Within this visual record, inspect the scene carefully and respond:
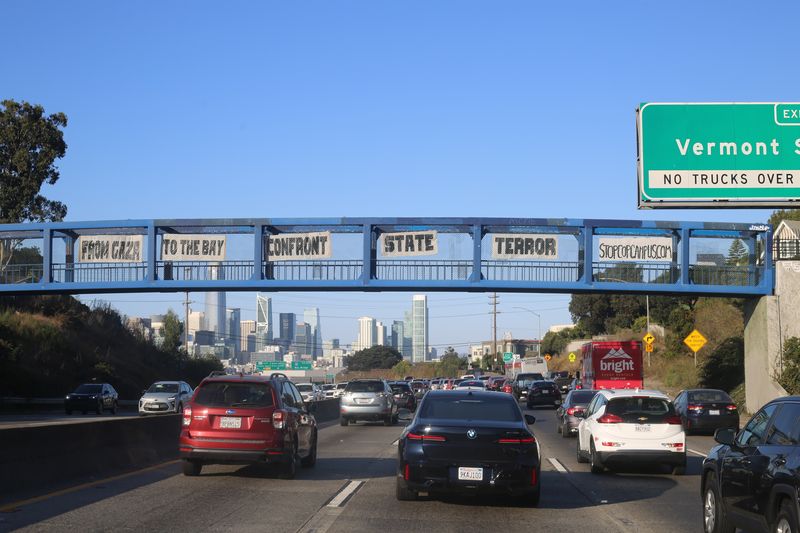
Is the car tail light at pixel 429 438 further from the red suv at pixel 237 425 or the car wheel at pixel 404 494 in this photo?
the red suv at pixel 237 425

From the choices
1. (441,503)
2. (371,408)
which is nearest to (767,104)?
(441,503)

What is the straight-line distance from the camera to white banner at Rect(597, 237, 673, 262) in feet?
121

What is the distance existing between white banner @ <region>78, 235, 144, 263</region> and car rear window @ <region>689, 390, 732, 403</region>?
22225 millimetres

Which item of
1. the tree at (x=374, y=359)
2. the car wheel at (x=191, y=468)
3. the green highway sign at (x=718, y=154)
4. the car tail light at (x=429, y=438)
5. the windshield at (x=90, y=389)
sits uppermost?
the green highway sign at (x=718, y=154)

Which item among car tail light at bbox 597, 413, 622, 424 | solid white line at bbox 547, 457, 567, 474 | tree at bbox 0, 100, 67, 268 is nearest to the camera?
car tail light at bbox 597, 413, 622, 424

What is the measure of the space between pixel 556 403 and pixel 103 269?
24.8 metres

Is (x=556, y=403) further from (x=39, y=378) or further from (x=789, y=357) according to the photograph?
(x=39, y=378)

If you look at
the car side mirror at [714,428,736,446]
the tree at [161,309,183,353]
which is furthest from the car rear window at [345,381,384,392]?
the tree at [161,309,183,353]

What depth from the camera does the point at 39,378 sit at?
52562mm

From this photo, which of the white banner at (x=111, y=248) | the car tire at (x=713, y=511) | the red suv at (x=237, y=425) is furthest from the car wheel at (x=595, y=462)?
the white banner at (x=111, y=248)

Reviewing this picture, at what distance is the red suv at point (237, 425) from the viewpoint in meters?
15.7

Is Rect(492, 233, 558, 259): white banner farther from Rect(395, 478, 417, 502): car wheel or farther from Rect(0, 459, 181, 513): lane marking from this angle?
Rect(395, 478, 417, 502): car wheel

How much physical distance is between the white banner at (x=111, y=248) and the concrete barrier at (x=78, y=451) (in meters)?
19.0

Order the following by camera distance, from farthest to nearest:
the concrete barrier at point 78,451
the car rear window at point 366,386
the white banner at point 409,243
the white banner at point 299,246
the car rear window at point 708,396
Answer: the white banner at point 299,246
the white banner at point 409,243
the car rear window at point 366,386
the car rear window at point 708,396
the concrete barrier at point 78,451
